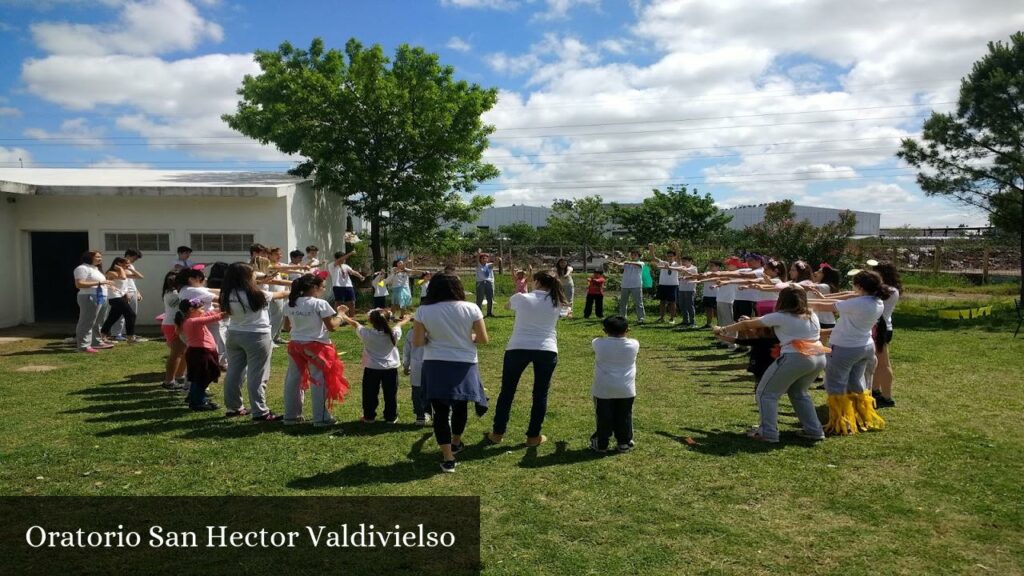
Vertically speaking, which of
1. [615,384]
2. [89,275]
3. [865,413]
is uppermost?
[89,275]

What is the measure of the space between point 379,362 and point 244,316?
1.43 m

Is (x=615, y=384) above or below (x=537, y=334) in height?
below

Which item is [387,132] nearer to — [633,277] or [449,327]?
[633,277]

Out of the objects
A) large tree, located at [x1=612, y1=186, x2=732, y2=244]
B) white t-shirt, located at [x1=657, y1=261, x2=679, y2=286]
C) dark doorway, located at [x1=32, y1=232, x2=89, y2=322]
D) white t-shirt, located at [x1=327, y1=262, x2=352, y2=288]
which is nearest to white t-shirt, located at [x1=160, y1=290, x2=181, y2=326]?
white t-shirt, located at [x1=327, y1=262, x2=352, y2=288]

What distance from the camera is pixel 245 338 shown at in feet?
22.1

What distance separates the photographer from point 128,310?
1178cm

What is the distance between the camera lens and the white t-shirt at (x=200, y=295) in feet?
24.5

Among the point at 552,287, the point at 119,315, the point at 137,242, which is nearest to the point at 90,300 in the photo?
the point at 119,315

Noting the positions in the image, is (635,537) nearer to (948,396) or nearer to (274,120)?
(948,396)

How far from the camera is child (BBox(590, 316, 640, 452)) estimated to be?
5855 millimetres

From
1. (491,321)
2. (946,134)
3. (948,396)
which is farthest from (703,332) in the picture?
(946,134)

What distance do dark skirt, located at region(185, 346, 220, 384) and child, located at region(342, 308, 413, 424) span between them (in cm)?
172

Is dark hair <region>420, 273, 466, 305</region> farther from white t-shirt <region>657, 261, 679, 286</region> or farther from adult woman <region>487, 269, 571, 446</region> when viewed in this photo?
white t-shirt <region>657, 261, 679, 286</region>

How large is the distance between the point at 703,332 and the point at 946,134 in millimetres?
10192
